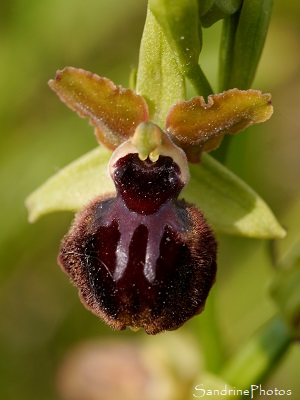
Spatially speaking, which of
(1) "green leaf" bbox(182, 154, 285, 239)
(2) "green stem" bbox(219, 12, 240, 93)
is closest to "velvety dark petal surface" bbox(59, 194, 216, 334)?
(1) "green leaf" bbox(182, 154, 285, 239)

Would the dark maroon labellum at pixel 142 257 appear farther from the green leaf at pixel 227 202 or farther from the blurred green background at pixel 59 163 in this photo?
the blurred green background at pixel 59 163

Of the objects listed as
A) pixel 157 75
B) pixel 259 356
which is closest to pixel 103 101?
pixel 157 75

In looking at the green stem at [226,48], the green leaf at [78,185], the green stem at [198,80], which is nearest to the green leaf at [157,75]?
the green stem at [198,80]

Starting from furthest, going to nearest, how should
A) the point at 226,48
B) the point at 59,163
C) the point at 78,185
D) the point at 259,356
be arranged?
the point at 59,163 < the point at 259,356 < the point at 78,185 < the point at 226,48

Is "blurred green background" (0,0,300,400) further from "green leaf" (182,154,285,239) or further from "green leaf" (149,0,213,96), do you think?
"green leaf" (149,0,213,96)

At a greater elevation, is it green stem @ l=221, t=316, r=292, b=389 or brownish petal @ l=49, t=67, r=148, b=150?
brownish petal @ l=49, t=67, r=148, b=150

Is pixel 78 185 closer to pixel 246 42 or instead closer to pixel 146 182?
pixel 146 182
